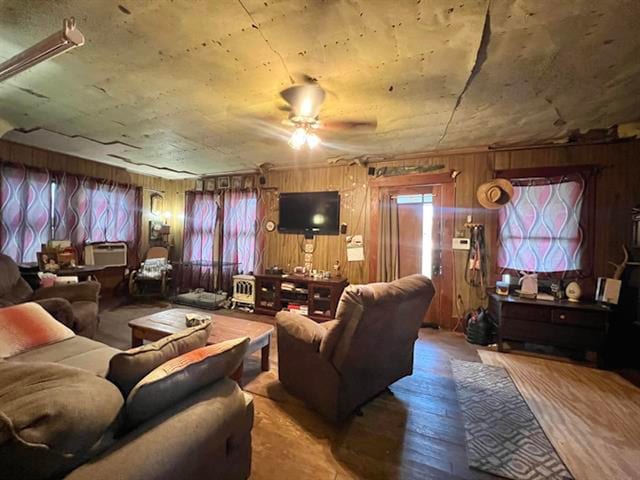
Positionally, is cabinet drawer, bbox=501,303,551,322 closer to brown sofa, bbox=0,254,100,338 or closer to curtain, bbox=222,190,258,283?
curtain, bbox=222,190,258,283

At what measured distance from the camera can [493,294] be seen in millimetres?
A: 3453

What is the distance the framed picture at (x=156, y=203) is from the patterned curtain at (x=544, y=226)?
5983 mm

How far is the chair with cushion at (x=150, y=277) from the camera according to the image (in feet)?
16.6

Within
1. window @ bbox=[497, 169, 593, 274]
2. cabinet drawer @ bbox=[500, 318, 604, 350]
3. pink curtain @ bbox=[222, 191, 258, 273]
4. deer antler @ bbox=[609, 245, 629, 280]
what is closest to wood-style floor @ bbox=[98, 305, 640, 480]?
cabinet drawer @ bbox=[500, 318, 604, 350]

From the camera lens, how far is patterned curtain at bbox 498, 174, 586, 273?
3.34 metres

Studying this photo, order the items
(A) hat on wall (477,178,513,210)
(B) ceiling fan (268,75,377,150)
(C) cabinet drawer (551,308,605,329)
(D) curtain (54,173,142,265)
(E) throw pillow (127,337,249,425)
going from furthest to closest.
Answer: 1. (D) curtain (54,173,142,265)
2. (A) hat on wall (477,178,513,210)
3. (C) cabinet drawer (551,308,605,329)
4. (B) ceiling fan (268,75,377,150)
5. (E) throw pillow (127,337,249,425)

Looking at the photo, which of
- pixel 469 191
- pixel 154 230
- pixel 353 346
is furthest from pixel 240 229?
pixel 353 346

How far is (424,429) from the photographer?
6.35ft

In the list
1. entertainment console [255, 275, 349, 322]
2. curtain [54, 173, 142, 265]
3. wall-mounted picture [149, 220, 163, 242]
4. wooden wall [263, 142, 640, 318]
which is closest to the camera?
wooden wall [263, 142, 640, 318]

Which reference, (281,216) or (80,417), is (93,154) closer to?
(281,216)

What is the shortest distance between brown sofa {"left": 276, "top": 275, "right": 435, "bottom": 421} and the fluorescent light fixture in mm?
2018

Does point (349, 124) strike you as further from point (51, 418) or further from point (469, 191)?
point (51, 418)

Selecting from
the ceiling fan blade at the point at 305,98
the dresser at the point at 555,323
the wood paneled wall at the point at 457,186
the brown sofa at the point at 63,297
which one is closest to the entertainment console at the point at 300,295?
the wood paneled wall at the point at 457,186

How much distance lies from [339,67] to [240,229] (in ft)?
12.3
